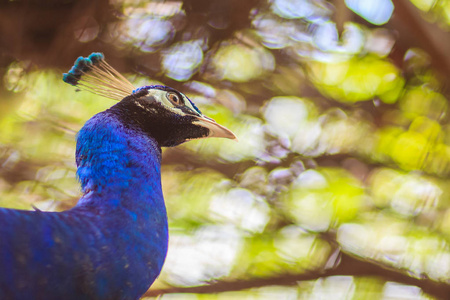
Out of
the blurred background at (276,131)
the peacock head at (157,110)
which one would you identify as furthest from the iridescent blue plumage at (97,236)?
the blurred background at (276,131)

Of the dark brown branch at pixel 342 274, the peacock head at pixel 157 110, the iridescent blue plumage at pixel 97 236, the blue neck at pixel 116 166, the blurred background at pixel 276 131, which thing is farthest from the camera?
the dark brown branch at pixel 342 274

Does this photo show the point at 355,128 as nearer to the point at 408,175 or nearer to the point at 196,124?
the point at 408,175

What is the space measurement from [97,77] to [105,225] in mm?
606

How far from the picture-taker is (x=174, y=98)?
142 cm

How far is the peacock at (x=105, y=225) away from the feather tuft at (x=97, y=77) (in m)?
0.13

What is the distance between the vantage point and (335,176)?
2803 millimetres

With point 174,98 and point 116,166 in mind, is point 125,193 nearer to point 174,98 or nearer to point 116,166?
point 116,166

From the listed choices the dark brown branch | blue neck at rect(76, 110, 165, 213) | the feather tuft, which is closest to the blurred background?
the dark brown branch

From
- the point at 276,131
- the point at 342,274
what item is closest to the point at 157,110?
the point at 276,131

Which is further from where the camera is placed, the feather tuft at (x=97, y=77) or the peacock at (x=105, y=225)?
the feather tuft at (x=97, y=77)

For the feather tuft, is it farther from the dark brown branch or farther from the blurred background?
the dark brown branch

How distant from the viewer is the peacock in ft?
2.93

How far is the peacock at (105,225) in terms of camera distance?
2.93ft

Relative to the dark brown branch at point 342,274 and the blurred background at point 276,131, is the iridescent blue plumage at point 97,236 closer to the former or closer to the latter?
the blurred background at point 276,131
